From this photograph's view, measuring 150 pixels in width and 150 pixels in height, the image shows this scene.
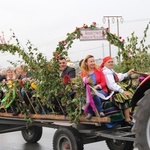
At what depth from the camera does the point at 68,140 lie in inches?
251

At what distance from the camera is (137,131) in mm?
4410

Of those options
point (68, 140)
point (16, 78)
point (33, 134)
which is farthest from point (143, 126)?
point (33, 134)

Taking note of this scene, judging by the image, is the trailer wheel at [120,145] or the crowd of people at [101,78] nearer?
the crowd of people at [101,78]

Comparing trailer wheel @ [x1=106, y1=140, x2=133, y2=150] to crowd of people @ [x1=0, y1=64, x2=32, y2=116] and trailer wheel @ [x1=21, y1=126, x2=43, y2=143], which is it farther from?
trailer wheel @ [x1=21, y1=126, x2=43, y2=143]

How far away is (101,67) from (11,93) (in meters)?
2.01

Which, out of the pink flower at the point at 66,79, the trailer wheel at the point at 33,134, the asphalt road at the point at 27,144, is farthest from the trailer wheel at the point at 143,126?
the trailer wheel at the point at 33,134

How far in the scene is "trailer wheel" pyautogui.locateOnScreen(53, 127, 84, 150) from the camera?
624cm

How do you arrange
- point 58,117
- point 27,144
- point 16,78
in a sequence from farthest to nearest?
point 27,144, point 16,78, point 58,117

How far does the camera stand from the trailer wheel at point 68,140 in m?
6.24

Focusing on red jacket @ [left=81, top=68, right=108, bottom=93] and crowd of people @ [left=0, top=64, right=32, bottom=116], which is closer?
red jacket @ [left=81, top=68, right=108, bottom=93]

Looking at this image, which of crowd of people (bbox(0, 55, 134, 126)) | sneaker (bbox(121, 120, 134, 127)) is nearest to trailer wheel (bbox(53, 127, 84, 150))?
crowd of people (bbox(0, 55, 134, 126))

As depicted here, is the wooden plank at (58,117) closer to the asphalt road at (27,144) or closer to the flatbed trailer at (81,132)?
the flatbed trailer at (81,132)

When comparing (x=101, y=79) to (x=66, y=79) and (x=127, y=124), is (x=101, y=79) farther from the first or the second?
(x=127, y=124)

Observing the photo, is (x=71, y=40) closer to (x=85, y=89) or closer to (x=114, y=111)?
(x=85, y=89)
